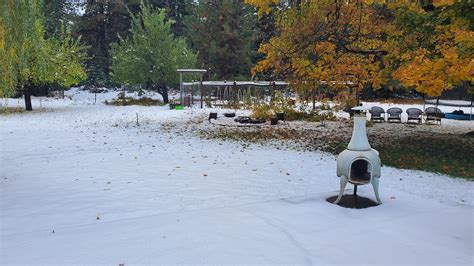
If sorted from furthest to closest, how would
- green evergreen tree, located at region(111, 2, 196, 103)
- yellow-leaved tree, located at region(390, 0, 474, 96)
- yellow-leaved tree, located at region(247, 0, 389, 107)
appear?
green evergreen tree, located at region(111, 2, 196, 103), yellow-leaved tree, located at region(247, 0, 389, 107), yellow-leaved tree, located at region(390, 0, 474, 96)

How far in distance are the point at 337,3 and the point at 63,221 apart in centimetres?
1033

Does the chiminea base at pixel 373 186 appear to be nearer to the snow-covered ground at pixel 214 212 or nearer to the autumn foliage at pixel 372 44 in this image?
the snow-covered ground at pixel 214 212

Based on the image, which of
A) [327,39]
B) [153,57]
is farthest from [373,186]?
[153,57]

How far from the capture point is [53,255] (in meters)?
4.36

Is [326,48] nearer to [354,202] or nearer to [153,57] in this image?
[354,202]

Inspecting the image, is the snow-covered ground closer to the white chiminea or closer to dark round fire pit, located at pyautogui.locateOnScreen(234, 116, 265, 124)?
the white chiminea

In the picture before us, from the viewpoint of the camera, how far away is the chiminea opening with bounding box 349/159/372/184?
6.29 m

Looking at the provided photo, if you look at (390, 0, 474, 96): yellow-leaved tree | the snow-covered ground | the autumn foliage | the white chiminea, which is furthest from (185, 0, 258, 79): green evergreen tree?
the white chiminea

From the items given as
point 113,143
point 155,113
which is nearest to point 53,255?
point 113,143

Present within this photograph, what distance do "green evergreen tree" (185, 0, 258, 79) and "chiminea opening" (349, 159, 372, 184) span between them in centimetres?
2774

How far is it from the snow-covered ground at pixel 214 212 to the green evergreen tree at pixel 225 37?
2521cm

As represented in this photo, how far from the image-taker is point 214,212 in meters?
5.77

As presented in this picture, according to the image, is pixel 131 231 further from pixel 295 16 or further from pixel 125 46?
pixel 125 46

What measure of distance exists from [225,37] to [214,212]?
99.0ft
